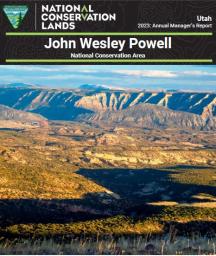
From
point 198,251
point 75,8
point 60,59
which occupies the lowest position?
point 198,251

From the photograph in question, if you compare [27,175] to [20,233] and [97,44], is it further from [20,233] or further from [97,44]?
[97,44]

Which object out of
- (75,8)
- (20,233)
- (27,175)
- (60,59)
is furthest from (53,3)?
(27,175)

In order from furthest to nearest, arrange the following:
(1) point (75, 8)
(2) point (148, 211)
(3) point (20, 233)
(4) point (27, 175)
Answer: (4) point (27, 175)
(2) point (148, 211)
(3) point (20, 233)
(1) point (75, 8)

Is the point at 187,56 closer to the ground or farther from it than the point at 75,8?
closer to the ground

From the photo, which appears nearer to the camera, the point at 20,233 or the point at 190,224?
the point at 20,233

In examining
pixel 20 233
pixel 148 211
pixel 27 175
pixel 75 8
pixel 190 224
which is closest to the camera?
pixel 75 8

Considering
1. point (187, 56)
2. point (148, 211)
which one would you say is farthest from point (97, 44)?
point (148, 211)

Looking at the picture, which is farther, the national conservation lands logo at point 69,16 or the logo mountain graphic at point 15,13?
the logo mountain graphic at point 15,13

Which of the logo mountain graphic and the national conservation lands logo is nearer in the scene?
the national conservation lands logo
